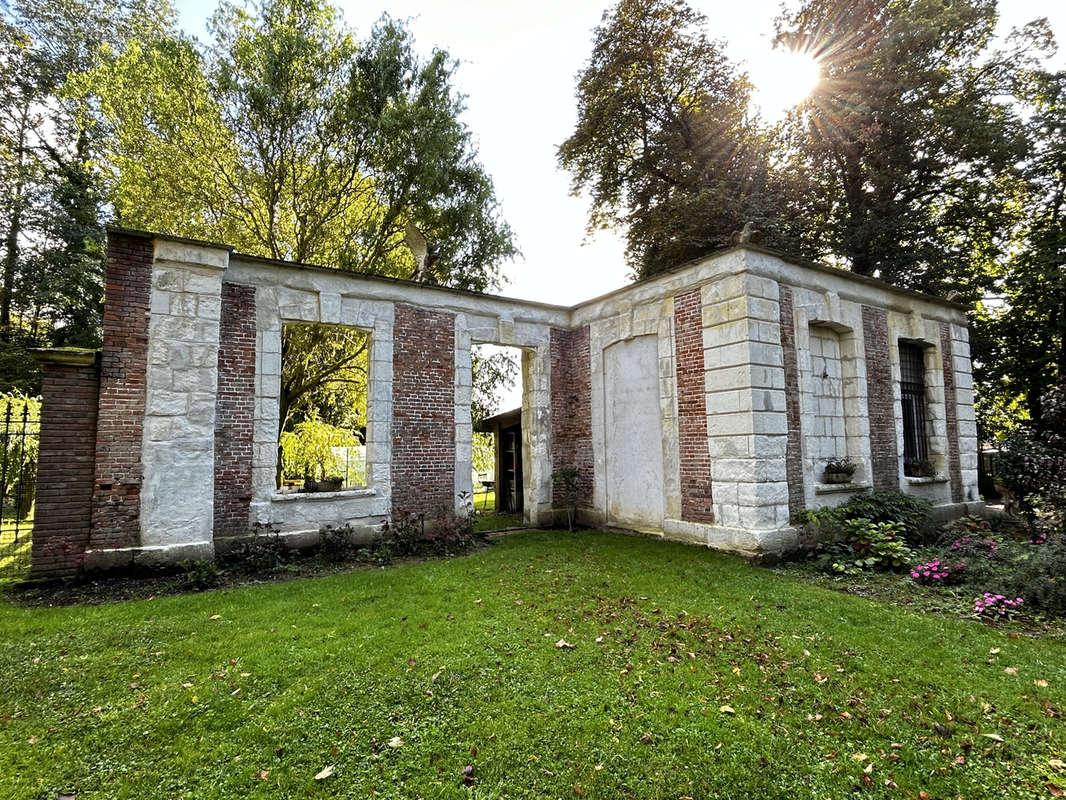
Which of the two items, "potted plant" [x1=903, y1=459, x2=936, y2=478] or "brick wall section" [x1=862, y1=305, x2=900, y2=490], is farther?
"potted plant" [x1=903, y1=459, x2=936, y2=478]

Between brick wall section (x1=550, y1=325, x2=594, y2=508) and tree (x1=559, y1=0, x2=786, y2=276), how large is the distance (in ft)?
21.2

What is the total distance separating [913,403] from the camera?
9.55m

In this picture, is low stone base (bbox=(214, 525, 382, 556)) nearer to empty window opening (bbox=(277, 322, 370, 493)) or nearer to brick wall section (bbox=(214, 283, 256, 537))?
brick wall section (bbox=(214, 283, 256, 537))

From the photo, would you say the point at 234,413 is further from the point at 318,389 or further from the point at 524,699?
the point at 318,389

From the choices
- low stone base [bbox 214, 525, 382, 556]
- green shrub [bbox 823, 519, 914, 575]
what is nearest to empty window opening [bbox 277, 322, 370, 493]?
low stone base [bbox 214, 525, 382, 556]

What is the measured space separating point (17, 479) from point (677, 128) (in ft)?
59.9

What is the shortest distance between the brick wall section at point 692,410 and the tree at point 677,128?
23.5ft

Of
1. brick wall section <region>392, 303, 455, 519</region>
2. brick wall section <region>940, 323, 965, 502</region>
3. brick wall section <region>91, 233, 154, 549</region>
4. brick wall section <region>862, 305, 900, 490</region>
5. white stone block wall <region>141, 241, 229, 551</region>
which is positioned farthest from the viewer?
brick wall section <region>940, 323, 965, 502</region>

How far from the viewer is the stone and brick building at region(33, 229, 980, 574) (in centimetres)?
600

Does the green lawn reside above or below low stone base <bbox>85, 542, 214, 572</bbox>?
below

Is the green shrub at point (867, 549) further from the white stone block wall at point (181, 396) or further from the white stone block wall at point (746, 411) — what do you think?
the white stone block wall at point (181, 396)

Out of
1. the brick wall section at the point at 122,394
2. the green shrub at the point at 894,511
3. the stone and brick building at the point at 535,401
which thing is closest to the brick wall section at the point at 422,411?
the stone and brick building at the point at 535,401

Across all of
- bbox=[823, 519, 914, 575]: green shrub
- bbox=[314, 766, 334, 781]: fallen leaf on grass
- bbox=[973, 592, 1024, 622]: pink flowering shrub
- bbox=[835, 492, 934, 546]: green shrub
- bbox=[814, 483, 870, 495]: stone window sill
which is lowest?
bbox=[973, 592, 1024, 622]: pink flowering shrub

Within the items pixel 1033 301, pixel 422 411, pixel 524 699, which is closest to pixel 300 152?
pixel 422 411
